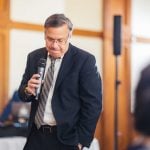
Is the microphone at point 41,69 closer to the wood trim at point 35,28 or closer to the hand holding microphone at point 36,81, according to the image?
the hand holding microphone at point 36,81

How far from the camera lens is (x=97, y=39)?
5.02 metres

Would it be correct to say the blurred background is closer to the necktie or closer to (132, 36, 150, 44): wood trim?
(132, 36, 150, 44): wood trim

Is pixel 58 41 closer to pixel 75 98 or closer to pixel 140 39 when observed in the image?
pixel 75 98

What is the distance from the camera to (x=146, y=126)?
2.48 feet

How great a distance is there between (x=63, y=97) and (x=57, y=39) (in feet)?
1.07

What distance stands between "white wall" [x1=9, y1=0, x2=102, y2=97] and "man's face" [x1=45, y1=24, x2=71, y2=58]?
2055mm

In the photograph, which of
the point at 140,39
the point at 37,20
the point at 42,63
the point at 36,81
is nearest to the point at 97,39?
the point at 140,39

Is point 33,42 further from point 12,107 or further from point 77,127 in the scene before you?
point 77,127

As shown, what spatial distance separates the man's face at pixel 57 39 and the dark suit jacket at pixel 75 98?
67 mm

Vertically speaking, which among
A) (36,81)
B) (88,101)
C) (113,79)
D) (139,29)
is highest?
(139,29)

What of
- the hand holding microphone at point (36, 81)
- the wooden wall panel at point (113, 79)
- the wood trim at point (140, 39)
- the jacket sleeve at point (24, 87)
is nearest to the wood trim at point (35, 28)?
the wooden wall panel at point (113, 79)

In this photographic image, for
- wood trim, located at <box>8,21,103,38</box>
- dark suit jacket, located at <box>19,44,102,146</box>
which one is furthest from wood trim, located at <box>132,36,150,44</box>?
dark suit jacket, located at <box>19,44,102,146</box>

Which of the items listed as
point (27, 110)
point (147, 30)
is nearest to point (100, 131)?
point (27, 110)

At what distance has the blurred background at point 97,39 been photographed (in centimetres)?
422
